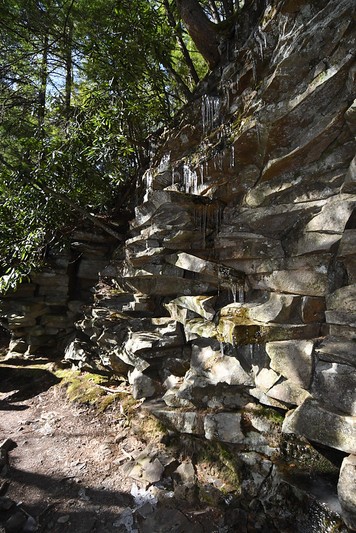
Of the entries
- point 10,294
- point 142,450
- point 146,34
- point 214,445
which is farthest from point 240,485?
point 146,34

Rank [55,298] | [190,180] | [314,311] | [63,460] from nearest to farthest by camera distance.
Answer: [314,311], [63,460], [190,180], [55,298]

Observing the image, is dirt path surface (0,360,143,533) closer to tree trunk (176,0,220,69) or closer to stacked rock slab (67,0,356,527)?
stacked rock slab (67,0,356,527)

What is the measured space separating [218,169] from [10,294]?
7650 mm

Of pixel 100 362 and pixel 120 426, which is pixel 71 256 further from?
pixel 120 426

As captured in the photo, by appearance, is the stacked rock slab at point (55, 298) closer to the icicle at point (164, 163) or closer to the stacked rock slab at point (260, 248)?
the stacked rock slab at point (260, 248)

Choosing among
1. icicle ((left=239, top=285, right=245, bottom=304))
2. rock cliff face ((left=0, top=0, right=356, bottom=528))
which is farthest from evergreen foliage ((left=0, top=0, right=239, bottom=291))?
icicle ((left=239, top=285, right=245, bottom=304))

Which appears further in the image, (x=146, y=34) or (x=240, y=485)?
(x=146, y=34)

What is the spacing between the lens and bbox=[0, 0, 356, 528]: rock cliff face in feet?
13.6

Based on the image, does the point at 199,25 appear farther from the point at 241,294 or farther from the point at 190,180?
the point at 241,294

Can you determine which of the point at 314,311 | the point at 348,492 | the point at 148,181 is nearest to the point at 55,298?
the point at 148,181

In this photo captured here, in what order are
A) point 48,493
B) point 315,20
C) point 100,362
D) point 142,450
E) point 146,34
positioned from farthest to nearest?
point 100,362, point 146,34, point 142,450, point 48,493, point 315,20

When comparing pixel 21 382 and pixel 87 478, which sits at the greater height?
pixel 21 382

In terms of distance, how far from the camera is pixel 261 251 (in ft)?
17.2

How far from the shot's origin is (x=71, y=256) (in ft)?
31.6
